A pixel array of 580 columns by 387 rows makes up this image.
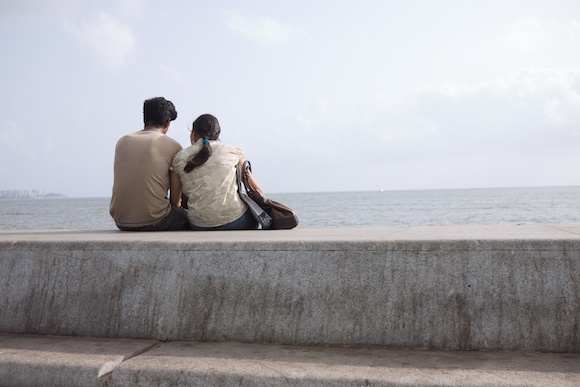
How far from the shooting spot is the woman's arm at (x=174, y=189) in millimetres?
5297

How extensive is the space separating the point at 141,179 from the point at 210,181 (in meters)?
0.66

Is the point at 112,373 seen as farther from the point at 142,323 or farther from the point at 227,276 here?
the point at 227,276

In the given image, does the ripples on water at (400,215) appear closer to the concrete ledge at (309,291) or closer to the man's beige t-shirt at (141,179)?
the man's beige t-shirt at (141,179)

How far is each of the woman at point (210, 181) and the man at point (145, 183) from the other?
A: 134 millimetres

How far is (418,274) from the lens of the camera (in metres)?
3.26

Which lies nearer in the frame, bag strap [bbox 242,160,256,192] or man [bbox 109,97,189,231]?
man [bbox 109,97,189,231]

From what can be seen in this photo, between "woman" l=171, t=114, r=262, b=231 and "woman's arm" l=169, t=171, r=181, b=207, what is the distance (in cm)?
2

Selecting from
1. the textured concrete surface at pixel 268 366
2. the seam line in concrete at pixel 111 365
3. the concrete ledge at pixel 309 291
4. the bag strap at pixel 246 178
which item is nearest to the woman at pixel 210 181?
the bag strap at pixel 246 178

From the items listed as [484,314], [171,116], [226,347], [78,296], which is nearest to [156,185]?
[171,116]

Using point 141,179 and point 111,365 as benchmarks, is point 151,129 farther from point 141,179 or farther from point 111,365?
point 111,365

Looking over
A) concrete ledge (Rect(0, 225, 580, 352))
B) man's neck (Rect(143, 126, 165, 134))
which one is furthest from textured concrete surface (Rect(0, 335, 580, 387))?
man's neck (Rect(143, 126, 165, 134))

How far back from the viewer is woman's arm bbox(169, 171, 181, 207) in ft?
17.4

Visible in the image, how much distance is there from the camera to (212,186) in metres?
5.09

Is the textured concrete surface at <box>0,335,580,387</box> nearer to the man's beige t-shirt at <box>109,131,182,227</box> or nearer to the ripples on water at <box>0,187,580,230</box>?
the man's beige t-shirt at <box>109,131,182,227</box>
